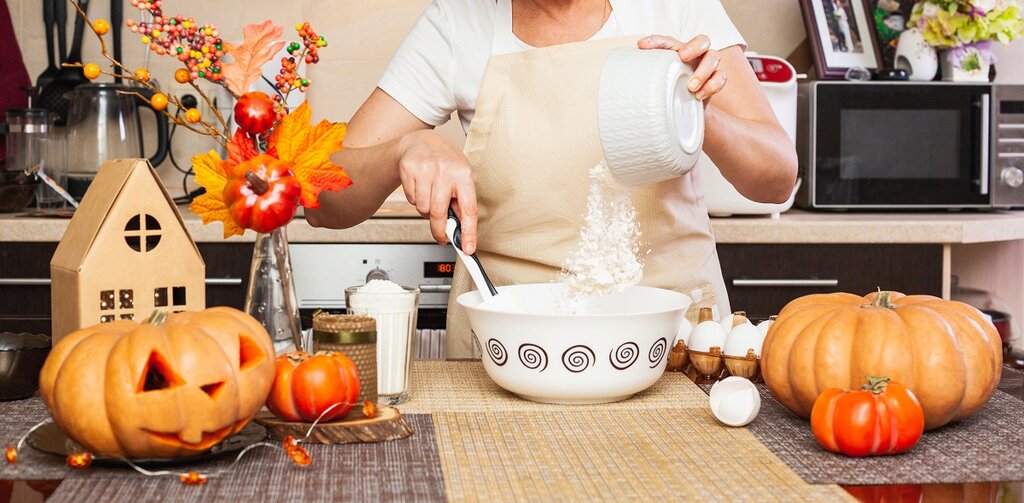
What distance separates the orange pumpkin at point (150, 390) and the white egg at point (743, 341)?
56 cm

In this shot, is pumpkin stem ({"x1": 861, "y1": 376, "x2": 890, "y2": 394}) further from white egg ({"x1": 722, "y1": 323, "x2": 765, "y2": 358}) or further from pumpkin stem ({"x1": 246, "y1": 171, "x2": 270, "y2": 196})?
pumpkin stem ({"x1": 246, "y1": 171, "x2": 270, "y2": 196})

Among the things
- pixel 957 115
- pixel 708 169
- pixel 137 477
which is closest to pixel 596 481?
pixel 137 477

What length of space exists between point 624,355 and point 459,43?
69 centimetres

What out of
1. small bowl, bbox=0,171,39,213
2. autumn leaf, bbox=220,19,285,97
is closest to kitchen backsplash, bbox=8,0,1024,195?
small bowl, bbox=0,171,39,213

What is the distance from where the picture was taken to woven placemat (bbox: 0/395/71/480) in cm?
84

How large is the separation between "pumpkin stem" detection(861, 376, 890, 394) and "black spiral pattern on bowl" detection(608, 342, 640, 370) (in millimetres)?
235

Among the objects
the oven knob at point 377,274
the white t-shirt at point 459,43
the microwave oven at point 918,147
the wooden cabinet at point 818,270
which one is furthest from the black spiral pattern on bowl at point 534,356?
the microwave oven at point 918,147

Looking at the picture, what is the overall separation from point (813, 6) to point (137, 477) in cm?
220

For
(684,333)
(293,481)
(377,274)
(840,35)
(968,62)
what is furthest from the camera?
(840,35)

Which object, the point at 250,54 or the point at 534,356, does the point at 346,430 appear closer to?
the point at 534,356

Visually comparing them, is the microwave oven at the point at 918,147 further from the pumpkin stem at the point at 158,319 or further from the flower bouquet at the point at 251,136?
the pumpkin stem at the point at 158,319

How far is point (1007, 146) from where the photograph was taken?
8.08 feet

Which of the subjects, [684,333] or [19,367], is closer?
[19,367]

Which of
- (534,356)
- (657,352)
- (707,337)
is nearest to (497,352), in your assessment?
(534,356)
